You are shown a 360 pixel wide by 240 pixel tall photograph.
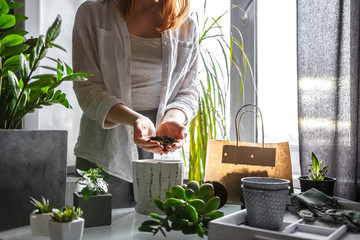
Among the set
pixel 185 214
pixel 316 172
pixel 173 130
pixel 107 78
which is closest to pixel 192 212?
pixel 185 214

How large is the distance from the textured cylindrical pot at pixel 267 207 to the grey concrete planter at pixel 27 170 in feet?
1.59

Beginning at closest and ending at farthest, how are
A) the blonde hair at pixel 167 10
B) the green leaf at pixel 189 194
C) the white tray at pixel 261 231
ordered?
1. the white tray at pixel 261 231
2. the green leaf at pixel 189 194
3. the blonde hair at pixel 167 10

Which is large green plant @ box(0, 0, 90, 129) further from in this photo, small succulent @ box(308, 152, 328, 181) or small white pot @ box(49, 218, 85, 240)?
small succulent @ box(308, 152, 328, 181)

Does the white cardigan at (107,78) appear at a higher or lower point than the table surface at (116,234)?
higher

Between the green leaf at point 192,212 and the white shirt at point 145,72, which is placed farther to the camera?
the white shirt at point 145,72

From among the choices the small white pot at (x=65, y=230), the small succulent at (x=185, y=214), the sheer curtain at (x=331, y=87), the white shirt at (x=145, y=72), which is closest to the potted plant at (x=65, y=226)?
the small white pot at (x=65, y=230)

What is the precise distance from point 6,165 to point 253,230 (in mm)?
566

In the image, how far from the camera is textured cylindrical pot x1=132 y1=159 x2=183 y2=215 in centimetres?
92

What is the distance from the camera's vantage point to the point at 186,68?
1369 mm

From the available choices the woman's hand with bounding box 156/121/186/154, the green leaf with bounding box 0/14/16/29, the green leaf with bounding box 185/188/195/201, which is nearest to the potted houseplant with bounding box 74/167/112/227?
the green leaf with bounding box 185/188/195/201

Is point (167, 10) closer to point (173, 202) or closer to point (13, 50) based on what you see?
point (13, 50)

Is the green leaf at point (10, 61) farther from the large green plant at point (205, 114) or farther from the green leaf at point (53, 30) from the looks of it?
the large green plant at point (205, 114)

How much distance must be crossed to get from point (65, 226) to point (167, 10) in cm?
90

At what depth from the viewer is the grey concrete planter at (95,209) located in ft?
2.68
